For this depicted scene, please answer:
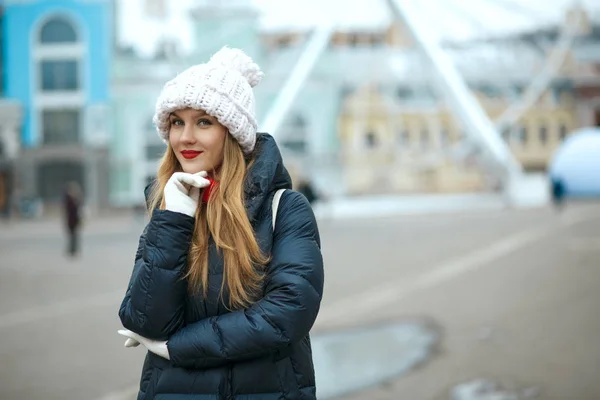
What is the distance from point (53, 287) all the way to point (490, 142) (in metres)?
4.47

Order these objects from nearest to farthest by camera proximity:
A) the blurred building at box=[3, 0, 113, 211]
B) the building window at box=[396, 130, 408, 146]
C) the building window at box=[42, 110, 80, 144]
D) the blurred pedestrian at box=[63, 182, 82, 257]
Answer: the blurred pedestrian at box=[63, 182, 82, 257] < the blurred building at box=[3, 0, 113, 211] < the building window at box=[42, 110, 80, 144] < the building window at box=[396, 130, 408, 146]

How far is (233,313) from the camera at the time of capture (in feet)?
5.33

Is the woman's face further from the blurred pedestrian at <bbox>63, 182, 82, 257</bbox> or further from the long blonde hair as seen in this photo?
the blurred pedestrian at <bbox>63, 182, 82, 257</bbox>

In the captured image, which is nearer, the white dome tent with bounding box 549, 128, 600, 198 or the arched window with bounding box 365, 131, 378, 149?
the white dome tent with bounding box 549, 128, 600, 198

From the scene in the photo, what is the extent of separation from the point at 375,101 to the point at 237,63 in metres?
24.6

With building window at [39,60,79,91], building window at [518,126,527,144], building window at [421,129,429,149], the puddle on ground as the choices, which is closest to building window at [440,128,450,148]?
building window at [421,129,429,149]

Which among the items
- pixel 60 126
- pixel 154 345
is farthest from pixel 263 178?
pixel 60 126

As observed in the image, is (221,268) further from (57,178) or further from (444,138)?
(444,138)

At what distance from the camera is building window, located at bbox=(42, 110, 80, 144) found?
2391 centimetres

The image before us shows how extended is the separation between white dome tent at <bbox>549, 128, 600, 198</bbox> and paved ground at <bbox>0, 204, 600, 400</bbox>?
2.24m

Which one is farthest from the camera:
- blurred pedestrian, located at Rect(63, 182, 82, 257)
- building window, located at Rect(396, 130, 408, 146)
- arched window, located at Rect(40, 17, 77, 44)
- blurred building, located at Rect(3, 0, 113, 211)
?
building window, located at Rect(396, 130, 408, 146)

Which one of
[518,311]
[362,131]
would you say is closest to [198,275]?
[518,311]

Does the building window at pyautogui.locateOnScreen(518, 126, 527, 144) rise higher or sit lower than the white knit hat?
lower

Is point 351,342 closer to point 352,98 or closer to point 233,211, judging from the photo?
point 233,211
